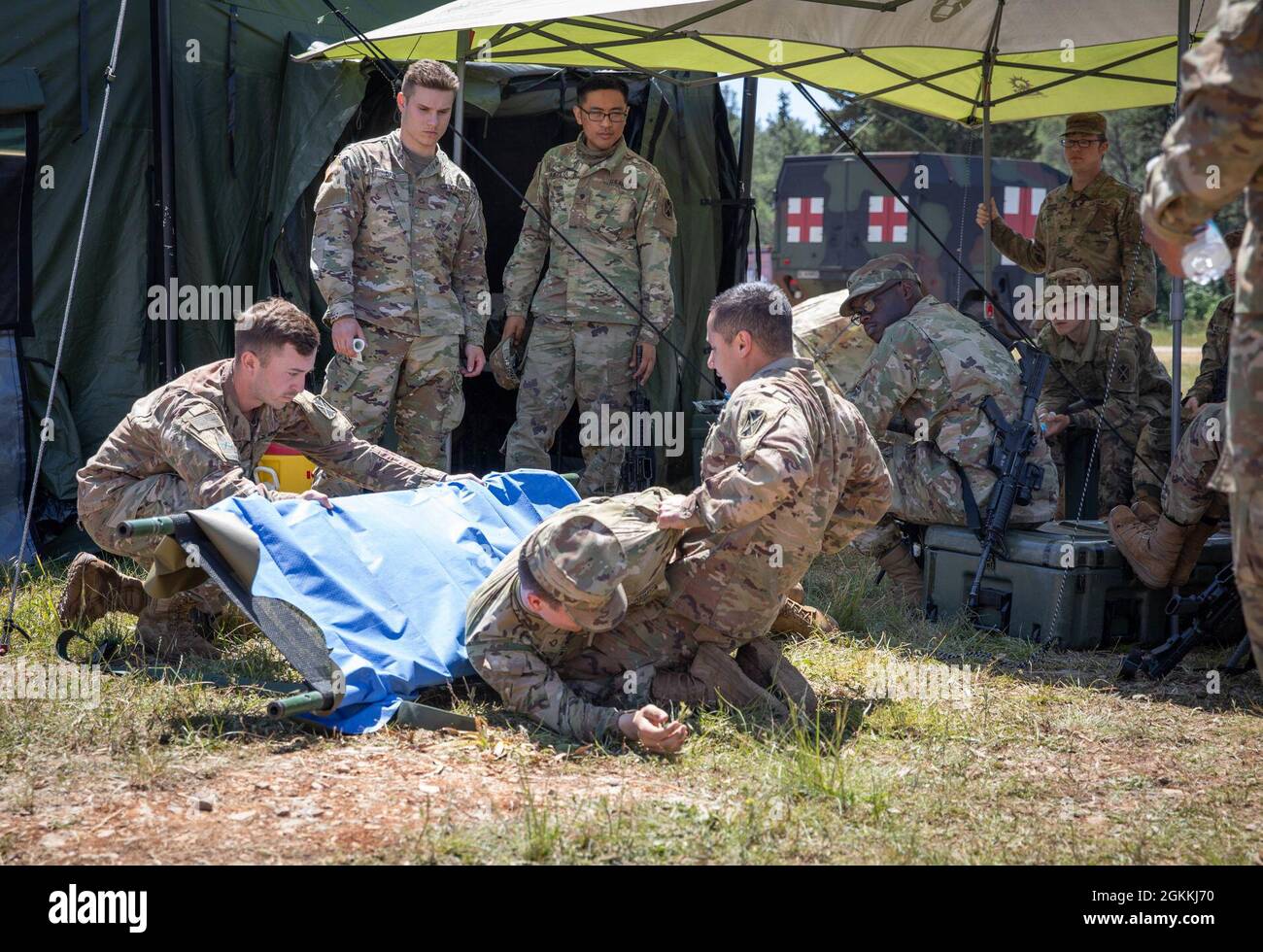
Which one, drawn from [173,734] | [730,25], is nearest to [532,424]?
[730,25]

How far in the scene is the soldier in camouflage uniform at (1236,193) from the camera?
249 cm

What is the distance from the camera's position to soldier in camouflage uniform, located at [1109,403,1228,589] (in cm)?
489

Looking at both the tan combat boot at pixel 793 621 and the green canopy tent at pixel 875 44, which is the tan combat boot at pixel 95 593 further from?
the green canopy tent at pixel 875 44

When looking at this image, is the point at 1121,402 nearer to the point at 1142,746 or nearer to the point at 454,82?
the point at 1142,746

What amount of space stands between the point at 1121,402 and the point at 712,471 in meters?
3.99

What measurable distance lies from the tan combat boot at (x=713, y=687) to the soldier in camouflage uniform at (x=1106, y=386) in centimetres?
317

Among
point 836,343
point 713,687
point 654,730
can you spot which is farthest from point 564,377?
point 654,730

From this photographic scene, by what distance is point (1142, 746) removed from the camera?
4094mm

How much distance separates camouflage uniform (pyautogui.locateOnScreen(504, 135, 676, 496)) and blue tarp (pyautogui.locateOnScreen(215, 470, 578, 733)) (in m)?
2.27

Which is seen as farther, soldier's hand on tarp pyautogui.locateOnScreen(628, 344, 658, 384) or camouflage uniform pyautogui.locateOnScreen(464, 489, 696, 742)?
soldier's hand on tarp pyautogui.locateOnScreen(628, 344, 658, 384)

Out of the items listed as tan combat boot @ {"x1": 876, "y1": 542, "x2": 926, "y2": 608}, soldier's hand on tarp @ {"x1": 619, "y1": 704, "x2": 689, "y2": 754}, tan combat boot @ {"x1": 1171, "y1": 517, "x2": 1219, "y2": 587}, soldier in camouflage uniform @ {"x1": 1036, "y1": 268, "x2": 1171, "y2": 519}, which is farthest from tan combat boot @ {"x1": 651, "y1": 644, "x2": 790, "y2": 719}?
soldier in camouflage uniform @ {"x1": 1036, "y1": 268, "x2": 1171, "y2": 519}

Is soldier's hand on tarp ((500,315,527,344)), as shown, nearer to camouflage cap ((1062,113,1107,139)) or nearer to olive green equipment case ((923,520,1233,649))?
olive green equipment case ((923,520,1233,649))

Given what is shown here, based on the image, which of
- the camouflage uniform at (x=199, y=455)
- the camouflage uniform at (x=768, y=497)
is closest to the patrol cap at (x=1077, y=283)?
the camouflage uniform at (x=768, y=497)

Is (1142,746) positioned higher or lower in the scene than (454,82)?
lower
